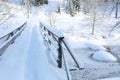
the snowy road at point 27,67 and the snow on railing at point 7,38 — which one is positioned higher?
the snow on railing at point 7,38

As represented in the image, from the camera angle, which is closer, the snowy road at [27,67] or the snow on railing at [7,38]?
the snowy road at [27,67]

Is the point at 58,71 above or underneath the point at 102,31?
above

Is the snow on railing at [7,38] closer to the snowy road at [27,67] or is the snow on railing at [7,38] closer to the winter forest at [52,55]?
the winter forest at [52,55]

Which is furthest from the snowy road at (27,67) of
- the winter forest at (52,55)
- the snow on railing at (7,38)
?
the snow on railing at (7,38)

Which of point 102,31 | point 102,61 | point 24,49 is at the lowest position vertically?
point 102,31

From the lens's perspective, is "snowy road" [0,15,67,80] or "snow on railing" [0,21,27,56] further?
"snow on railing" [0,21,27,56]

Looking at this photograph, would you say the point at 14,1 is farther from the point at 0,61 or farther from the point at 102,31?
the point at 0,61

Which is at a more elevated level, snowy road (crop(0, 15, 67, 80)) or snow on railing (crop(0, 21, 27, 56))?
snow on railing (crop(0, 21, 27, 56))

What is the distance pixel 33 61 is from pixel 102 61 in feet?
29.4

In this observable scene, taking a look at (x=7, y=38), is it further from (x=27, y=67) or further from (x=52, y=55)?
(x=27, y=67)

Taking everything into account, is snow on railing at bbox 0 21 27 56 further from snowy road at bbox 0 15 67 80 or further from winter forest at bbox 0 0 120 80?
snowy road at bbox 0 15 67 80

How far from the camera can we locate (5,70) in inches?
282

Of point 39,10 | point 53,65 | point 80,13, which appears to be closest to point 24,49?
point 53,65

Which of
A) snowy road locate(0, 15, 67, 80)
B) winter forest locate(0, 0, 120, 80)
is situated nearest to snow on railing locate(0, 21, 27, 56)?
winter forest locate(0, 0, 120, 80)
